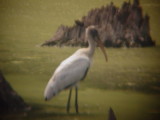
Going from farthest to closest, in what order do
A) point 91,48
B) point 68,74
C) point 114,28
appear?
point 114,28, point 91,48, point 68,74

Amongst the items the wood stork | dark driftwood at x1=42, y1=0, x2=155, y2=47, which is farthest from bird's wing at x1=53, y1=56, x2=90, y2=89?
dark driftwood at x1=42, y1=0, x2=155, y2=47

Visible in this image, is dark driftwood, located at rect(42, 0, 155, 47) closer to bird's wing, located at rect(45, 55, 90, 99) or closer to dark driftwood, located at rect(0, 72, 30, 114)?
bird's wing, located at rect(45, 55, 90, 99)

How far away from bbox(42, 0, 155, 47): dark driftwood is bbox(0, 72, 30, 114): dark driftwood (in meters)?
0.60

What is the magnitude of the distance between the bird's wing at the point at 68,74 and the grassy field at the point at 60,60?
8cm

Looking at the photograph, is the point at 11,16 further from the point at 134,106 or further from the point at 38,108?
the point at 134,106

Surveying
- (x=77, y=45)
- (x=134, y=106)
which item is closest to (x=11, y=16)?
(x=77, y=45)

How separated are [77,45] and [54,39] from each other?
10.4 inches

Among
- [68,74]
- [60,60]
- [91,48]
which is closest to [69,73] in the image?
[68,74]

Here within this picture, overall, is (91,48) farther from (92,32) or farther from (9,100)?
(9,100)

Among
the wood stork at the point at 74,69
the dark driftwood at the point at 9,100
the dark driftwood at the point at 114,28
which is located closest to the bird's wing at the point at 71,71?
the wood stork at the point at 74,69

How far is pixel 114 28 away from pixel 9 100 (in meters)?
1.35

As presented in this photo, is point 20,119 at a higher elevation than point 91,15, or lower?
lower

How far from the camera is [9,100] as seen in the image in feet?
13.0

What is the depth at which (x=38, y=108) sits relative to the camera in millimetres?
4000
